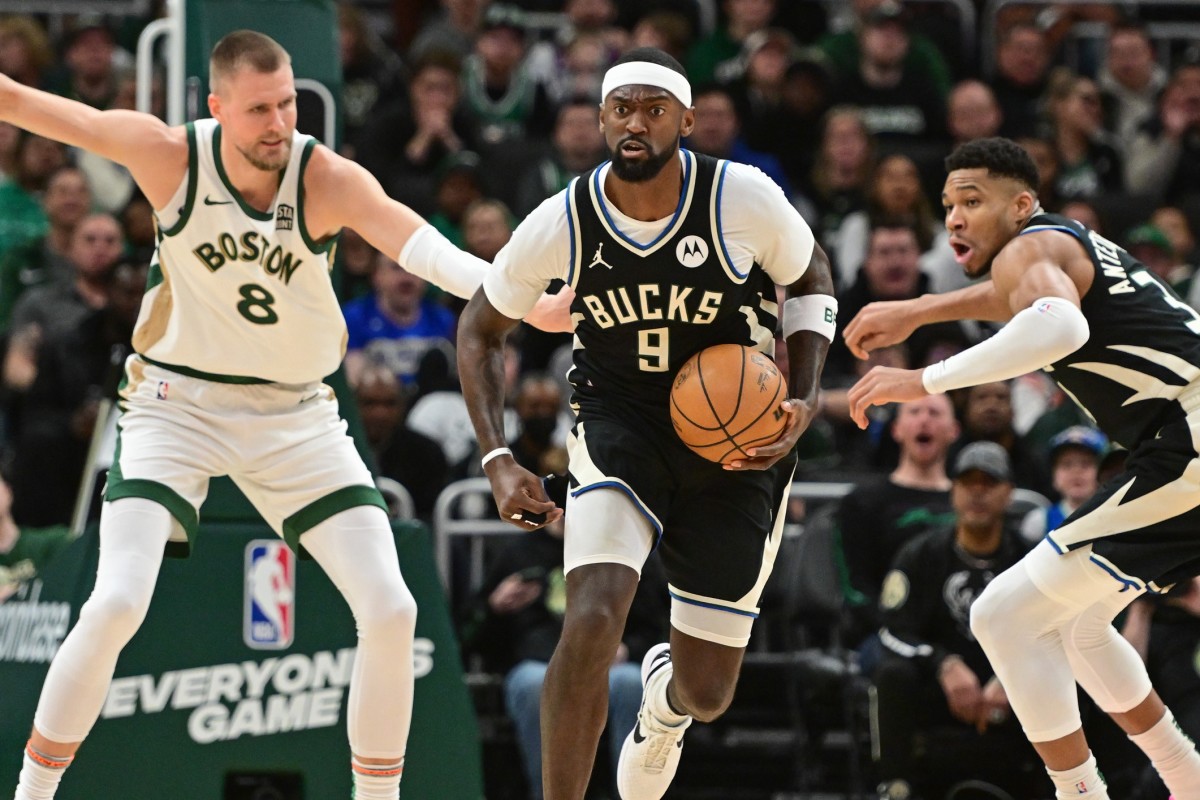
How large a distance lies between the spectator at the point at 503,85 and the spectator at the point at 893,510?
4.51 m

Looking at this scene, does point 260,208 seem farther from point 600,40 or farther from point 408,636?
point 600,40

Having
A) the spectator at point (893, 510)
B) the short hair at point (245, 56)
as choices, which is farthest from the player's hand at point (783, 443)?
the spectator at point (893, 510)

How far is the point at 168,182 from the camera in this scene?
674 cm

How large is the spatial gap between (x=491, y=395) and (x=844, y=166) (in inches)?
269

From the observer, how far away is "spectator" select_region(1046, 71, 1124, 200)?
13.1 metres

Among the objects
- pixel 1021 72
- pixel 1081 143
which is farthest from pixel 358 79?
pixel 1081 143

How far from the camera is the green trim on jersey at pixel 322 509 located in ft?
22.1

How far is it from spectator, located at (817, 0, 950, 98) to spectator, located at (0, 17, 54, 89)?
5.70 meters

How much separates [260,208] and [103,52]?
6884mm

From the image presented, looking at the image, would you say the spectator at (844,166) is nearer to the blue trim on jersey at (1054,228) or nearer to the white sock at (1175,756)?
the blue trim on jersey at (1054,228)

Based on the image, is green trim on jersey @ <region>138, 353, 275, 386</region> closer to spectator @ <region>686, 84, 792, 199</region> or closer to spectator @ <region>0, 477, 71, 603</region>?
spectator @ <region>0, 477, 71, 603</region>

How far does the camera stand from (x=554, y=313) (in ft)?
21.6

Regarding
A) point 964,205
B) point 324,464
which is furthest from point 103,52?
point 964,205

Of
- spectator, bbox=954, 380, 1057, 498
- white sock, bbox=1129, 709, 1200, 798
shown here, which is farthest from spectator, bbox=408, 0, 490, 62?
white sock, bbox=1129, 709, 1200, 798
